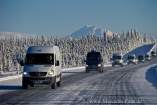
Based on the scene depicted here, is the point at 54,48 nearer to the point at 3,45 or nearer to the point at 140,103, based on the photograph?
the point at 140,103

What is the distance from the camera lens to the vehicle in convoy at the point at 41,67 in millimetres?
16031

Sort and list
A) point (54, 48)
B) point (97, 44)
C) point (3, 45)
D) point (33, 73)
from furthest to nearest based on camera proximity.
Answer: point (97, 44)
point (3, 45)
point (54, 48)
point (33, 73)

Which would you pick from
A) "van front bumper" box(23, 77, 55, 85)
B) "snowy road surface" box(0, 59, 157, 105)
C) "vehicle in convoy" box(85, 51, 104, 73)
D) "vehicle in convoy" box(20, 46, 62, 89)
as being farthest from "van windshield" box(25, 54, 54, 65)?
"vehicle in convoy" box(85, 51, 104, 73)

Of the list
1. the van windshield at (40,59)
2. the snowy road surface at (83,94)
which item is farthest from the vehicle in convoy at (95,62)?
the van windshield at (40,59)

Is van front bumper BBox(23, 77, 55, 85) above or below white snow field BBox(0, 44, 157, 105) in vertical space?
above

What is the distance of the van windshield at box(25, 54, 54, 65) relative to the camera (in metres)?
16.8

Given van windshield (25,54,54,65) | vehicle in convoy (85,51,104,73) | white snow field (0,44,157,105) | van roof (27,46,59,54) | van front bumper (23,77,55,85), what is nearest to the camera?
white snow field (0,44,157,105)

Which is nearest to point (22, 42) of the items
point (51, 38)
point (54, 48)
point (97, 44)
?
point (51, 38)

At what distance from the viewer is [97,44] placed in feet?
606

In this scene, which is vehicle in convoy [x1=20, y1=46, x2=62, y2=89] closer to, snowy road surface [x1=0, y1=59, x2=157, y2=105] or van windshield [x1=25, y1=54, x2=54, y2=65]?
van windshield [x1=25, y1=54, x2=54, y2=65]

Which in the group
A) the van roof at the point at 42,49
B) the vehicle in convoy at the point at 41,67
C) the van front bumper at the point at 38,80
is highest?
the van roof at the point at 42,49

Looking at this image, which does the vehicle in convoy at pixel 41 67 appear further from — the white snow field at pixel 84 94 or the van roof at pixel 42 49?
the white snow field at pixel 84 94

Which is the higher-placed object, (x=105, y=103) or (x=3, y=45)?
(x=3, y=45)

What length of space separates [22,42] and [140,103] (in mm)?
165532
